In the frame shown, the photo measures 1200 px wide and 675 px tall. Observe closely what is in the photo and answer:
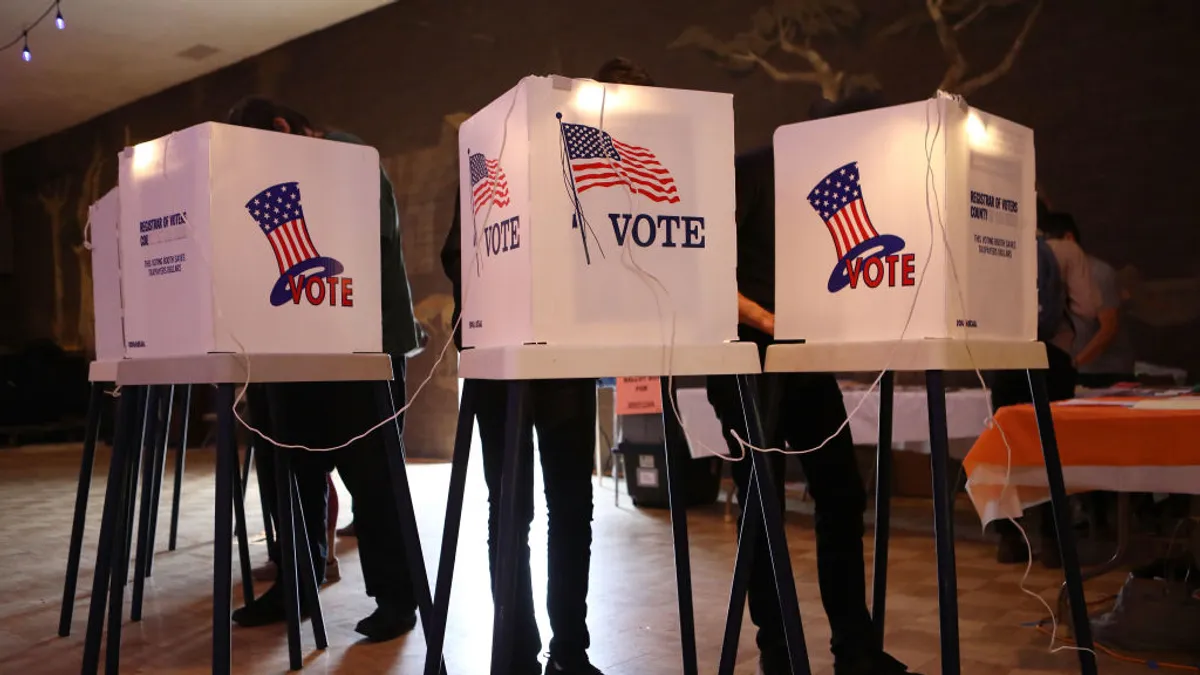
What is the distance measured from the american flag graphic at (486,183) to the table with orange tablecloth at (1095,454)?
44.9 inches

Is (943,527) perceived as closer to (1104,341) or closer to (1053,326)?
(1053,326)

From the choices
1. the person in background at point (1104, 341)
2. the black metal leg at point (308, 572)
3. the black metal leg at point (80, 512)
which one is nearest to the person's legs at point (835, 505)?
the black metal leg at point (308, 572)

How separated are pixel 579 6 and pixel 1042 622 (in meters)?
5.39

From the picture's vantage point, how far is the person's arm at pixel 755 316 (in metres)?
1.92

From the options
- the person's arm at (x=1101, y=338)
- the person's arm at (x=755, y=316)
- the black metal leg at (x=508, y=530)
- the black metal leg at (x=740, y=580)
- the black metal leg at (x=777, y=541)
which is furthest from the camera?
the person's arm at (x=1101, y=338)

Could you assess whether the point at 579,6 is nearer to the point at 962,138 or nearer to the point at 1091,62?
the point at 1091,62

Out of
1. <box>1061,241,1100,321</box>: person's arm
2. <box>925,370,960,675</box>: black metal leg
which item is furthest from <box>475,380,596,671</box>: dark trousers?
<box>1061,241,1100,321</box>: person's arm

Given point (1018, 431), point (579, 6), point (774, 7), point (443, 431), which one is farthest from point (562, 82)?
point (443, 431)

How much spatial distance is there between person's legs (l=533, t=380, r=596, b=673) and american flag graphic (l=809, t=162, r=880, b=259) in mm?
620

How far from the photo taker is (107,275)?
2809 mm

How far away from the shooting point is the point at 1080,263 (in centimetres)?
396

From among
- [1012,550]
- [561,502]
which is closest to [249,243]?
[561,502]

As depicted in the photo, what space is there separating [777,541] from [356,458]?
1376 millimetres

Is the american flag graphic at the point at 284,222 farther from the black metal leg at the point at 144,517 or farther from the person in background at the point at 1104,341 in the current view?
the person in background at the point at 1104,341
